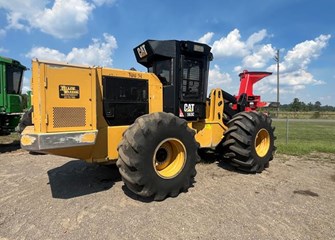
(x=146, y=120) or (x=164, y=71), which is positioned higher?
(x=164, y=71)

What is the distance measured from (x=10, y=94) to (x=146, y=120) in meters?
8.75

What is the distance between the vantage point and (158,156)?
5.64m

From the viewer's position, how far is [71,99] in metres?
4.80

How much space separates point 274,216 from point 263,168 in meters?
2.86

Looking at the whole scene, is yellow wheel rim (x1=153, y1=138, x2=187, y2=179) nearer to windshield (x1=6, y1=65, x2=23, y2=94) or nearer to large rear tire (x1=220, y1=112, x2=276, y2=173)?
large rear tire (x1=220, y1=112, x2=276, y2=173)

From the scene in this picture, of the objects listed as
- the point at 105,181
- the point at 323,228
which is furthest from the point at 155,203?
the point at 323,228

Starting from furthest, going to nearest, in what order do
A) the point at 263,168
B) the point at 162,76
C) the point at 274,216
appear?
1. the point at 263,168
2. the point at 162,76
3. the point at 274,216

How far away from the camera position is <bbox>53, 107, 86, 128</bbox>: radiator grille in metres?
4.68

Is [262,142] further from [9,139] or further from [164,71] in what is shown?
[9,139]

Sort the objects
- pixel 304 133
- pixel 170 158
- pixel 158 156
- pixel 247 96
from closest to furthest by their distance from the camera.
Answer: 1. pixel 158 156
2. pixel 170 158
3. pixel 247 96
4. pixel 304 133

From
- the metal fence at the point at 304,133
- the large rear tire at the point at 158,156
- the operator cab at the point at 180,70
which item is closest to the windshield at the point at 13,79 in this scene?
the operator cab at the point at 180,70

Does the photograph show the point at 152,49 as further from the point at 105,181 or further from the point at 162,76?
the point at 105,181

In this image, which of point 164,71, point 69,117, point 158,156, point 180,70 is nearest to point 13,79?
point 164,71

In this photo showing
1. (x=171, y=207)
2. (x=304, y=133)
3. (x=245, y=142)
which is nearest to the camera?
(x=171, y=207)
